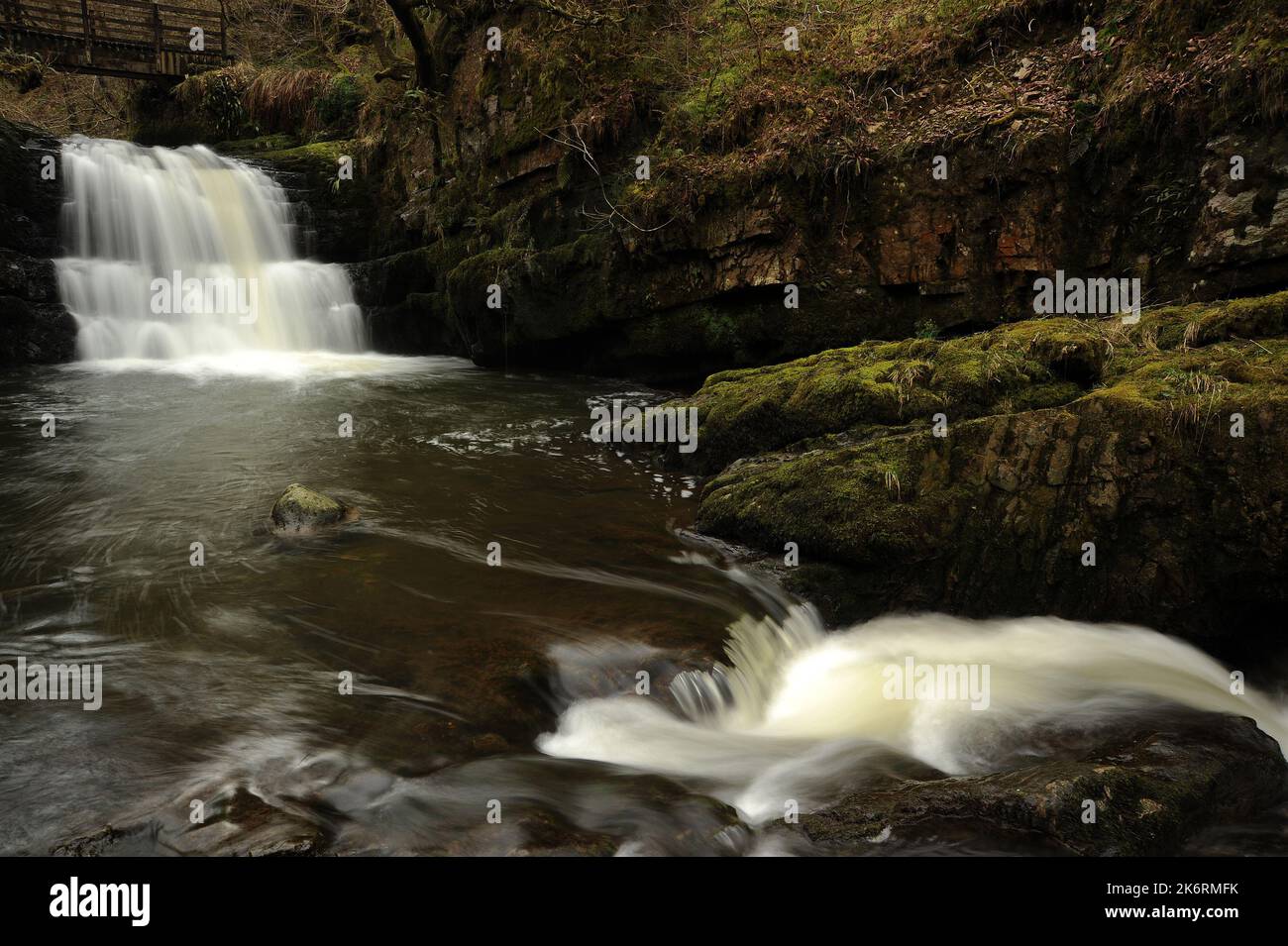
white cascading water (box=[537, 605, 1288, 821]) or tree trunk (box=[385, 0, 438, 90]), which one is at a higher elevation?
tree trunk (box=[385, 0, 438, 90])

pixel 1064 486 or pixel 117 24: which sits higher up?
pixel 117 24

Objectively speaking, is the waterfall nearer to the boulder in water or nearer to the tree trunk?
the tree trunk

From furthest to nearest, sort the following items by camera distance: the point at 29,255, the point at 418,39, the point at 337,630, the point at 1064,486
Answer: the point at 418,39 → the point at 29,255 → the point at 1064,486 → the point at 337,630

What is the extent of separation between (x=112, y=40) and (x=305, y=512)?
22896 millimetres

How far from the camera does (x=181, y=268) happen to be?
15.1m

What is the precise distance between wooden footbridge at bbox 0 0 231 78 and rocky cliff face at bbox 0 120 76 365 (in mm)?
8529

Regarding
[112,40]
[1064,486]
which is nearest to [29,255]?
[112,40]

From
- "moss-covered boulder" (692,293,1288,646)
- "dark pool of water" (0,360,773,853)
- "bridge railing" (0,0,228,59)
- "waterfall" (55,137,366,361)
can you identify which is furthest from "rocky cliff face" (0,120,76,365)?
"moss-covered boulder" (692,293,1288,646)

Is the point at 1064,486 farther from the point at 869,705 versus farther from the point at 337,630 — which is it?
the point at 337,630

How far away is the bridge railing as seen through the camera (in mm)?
21281

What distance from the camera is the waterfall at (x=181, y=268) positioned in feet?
46.5

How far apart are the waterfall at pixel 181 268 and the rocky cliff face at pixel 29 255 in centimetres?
24

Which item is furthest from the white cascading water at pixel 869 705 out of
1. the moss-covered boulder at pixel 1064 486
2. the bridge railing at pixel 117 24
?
the bridge railing at pixel 117 24
